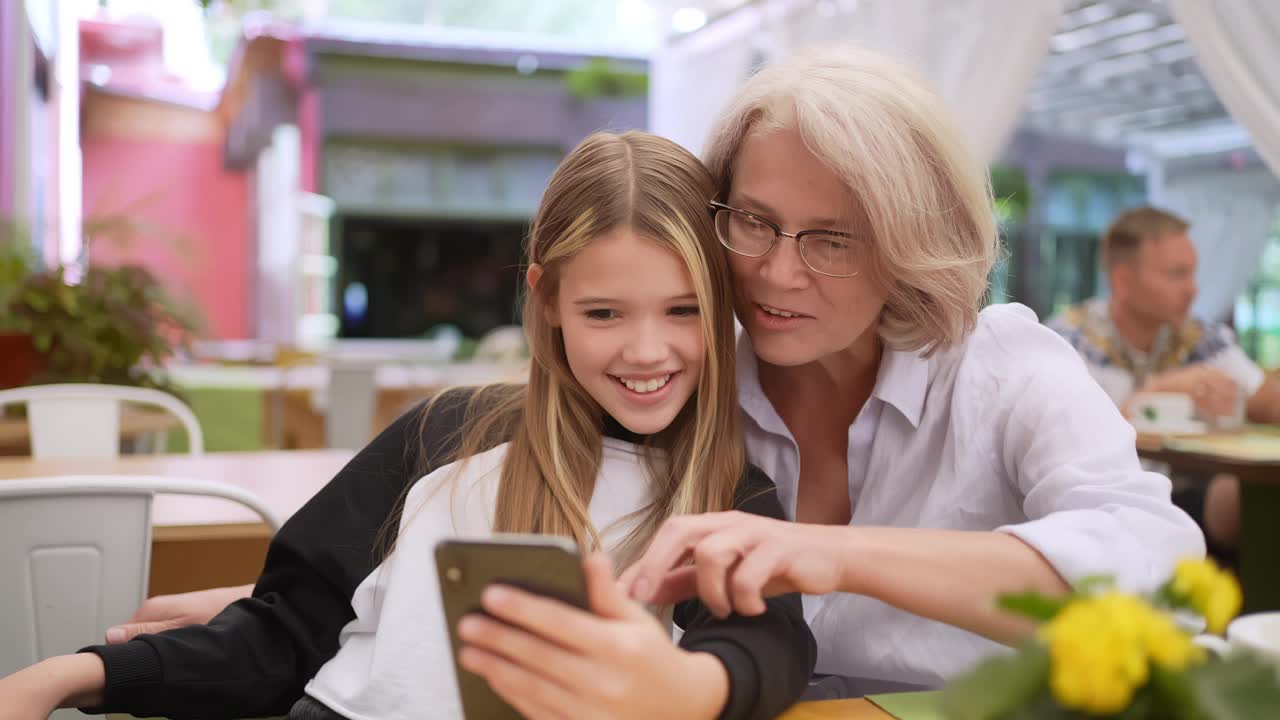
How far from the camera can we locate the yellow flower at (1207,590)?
1.95 ft

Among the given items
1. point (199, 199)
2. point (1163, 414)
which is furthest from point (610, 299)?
point (199, 199)

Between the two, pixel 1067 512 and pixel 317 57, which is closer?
pixel 1067 512

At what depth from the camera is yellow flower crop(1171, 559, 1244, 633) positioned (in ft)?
1.95

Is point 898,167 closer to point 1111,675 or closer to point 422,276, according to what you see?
point 1111,675

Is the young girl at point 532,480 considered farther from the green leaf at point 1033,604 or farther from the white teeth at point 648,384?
the green leaf at point 1033,604

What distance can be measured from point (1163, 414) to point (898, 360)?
95.9 inches

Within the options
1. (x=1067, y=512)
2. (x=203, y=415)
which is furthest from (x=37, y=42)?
(x=1067, y=512)

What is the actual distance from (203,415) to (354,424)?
6.01m

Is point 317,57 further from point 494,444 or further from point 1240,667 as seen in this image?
point 1240,667

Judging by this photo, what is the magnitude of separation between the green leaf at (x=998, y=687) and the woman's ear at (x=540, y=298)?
90 cm

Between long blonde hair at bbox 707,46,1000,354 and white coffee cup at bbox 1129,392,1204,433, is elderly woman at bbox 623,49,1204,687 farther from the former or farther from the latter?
white coffee cup at bbox 1129,392,1204,433

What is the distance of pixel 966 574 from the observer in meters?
1.00

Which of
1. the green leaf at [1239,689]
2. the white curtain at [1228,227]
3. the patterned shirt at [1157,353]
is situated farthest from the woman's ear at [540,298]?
the white curtain at [1228,227]

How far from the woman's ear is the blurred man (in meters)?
3.02
